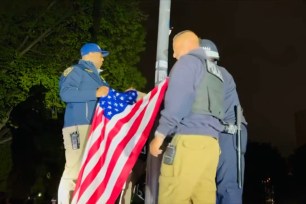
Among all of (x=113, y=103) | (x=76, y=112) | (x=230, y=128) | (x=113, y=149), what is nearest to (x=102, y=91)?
(x=113, y=103)

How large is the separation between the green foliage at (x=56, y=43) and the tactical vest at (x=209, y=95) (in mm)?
15132

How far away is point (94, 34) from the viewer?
63.4ft

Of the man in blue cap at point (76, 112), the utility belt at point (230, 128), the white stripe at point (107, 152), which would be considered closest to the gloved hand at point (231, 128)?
the utility belt at point (230, 128)

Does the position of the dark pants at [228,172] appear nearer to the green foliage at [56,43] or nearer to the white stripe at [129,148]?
the white stripe at [129,148]

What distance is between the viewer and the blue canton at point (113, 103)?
520cm

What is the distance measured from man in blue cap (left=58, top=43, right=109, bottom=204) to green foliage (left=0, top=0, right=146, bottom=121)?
44.7ft

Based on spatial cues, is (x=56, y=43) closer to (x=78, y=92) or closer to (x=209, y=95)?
(x=78, y=92)

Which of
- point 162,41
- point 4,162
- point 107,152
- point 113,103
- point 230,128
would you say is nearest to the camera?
point 230,128

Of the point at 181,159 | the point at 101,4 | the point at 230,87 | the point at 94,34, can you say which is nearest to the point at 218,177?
the point at 230,87

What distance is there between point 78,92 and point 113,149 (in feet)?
2.56

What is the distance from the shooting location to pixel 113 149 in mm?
5000

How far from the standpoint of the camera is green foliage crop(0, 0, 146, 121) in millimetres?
18797

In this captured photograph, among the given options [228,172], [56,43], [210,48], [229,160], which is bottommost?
[228,172]

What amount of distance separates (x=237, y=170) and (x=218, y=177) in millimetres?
227
